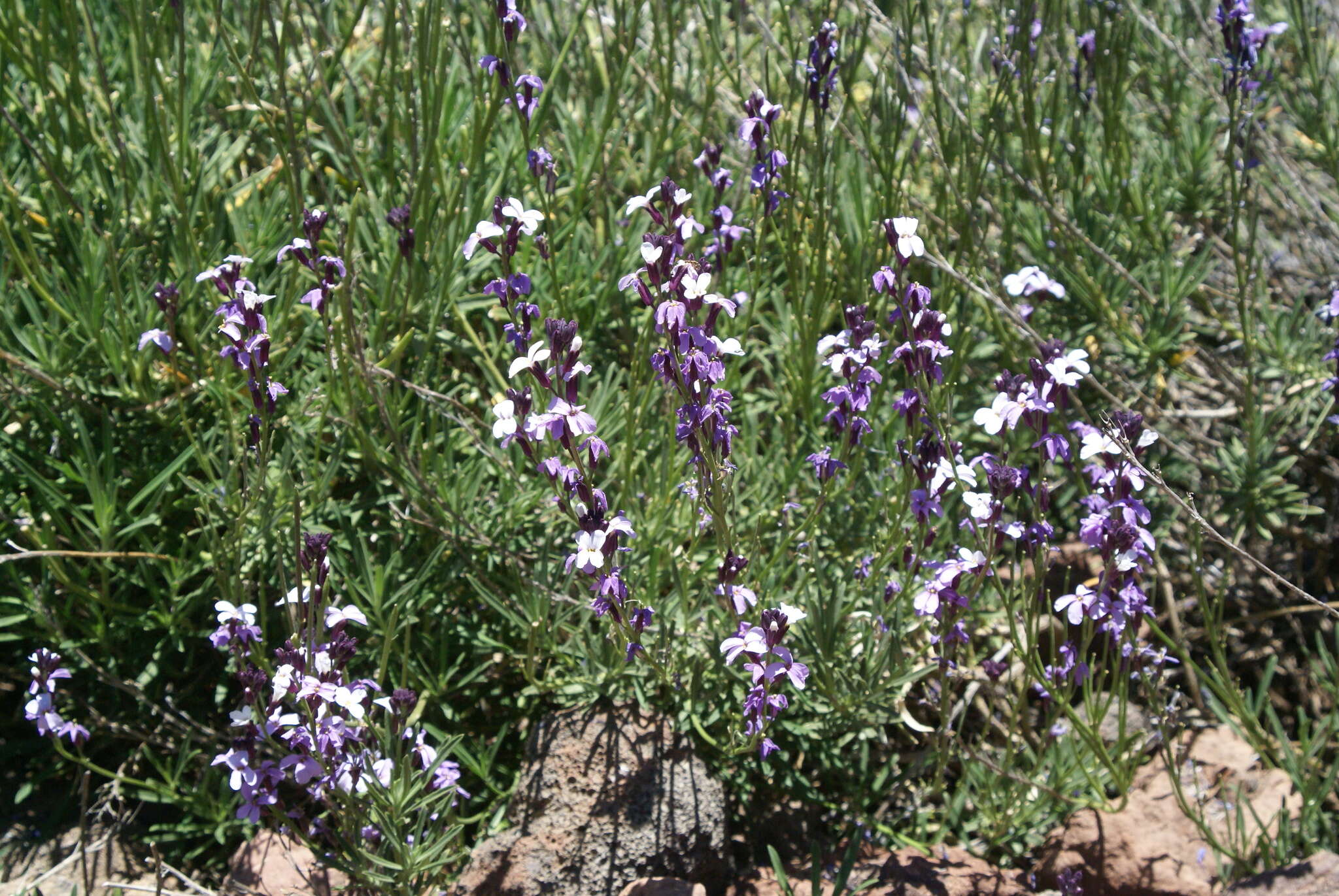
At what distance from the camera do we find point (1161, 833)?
8.79 feet

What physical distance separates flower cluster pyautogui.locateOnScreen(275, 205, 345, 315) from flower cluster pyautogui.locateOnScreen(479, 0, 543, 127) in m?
0.36

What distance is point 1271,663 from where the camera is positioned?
2.73 metres

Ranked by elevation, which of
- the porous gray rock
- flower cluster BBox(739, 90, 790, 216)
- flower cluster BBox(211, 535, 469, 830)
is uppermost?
flower cluster BBox(739, 90, 790, 216)

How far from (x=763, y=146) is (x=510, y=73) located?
2.08 ft

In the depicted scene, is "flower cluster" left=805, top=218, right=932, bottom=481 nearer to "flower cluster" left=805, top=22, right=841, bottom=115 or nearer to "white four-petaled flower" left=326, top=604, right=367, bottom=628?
"flower cluster" left=805, top=22, right=841, bottom=115

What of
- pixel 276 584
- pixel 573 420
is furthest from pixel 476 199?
pixel 573 420

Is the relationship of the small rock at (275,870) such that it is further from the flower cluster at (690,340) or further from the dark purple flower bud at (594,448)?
the flower cluster at (690,340)

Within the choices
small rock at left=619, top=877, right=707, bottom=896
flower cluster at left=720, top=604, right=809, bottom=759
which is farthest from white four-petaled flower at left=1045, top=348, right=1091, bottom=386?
small rock at left=619, top=877, right=707, bottom=896

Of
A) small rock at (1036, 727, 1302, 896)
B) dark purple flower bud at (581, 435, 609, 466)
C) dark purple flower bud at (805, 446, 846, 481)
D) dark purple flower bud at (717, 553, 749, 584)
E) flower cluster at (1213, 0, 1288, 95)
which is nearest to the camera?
dark purple flower bud at (581, 435, 609, 466)

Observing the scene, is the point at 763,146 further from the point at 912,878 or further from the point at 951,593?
the point at 912,878

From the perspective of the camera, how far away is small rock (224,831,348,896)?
2449mm

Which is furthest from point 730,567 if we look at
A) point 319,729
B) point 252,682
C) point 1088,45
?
point 1088,45

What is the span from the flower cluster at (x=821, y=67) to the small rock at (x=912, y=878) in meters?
1.79

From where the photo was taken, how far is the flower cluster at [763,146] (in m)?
2.42
